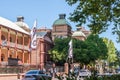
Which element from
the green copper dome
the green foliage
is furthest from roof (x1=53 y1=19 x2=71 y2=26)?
the green foliage

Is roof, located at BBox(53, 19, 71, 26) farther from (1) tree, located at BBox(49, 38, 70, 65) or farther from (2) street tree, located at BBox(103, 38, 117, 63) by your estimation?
(1) tree, located at BBox(49, 38, 70, 65)

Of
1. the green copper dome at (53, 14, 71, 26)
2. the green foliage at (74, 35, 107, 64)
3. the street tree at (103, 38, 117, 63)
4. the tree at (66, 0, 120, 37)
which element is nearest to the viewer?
the tree at (66, 0, 120, 37)

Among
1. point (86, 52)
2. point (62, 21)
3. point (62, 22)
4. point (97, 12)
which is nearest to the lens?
point (97, 12)

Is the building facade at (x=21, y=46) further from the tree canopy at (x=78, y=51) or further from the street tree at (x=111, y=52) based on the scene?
the street tree at (x=111, y=52)

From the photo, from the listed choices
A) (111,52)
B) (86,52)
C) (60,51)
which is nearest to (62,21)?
(111,52)

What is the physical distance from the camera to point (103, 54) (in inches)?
3696

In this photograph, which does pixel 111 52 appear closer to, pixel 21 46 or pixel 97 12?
pixel 21 46

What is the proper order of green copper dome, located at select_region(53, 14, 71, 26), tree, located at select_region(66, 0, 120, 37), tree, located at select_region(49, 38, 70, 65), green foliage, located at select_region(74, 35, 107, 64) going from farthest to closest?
green copper dome, located at select_region(53, 14, 71, 26) → tree, located at select_region(49, 38, 70, 65) → green foliage, located at select_region(74, 35, 107, 64) → tree, located at select_region(66, 0, 120, 37)

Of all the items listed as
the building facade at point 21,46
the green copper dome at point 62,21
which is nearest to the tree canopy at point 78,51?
the building facade at point 21,46

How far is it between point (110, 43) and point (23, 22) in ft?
116

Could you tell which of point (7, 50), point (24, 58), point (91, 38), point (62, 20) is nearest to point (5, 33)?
point (7, 50)

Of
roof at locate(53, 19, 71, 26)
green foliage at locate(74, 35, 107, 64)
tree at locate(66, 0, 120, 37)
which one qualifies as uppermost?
roof at locate(53, 19, 71, 26)

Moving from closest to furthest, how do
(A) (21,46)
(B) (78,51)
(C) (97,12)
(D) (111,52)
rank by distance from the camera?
(C) (97,12), (B) (78,51), (A) (21,46), (D) (111,52)

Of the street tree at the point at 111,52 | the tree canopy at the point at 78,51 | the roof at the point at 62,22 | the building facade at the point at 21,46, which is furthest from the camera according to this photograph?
the street tree at the point at 111,52
